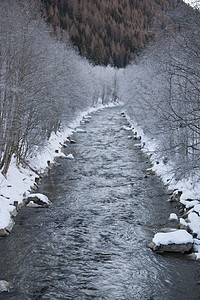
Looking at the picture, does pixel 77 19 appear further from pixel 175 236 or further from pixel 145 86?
pixel 175 236

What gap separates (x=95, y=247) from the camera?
9.00m

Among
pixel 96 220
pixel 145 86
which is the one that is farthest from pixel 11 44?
pixel 145 86

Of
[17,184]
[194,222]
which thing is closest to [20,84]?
[17,184]

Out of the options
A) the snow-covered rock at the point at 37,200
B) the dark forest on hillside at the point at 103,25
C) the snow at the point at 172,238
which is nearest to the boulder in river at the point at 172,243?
the snow at the point at 172,238

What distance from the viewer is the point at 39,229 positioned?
10.1 meters

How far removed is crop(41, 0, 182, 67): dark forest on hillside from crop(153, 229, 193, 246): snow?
7095 cm

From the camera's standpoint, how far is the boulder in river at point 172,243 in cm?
882

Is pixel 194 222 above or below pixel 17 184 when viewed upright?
above

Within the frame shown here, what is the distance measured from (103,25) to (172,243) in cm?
14489

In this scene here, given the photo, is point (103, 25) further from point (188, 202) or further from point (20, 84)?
point (188, 202)

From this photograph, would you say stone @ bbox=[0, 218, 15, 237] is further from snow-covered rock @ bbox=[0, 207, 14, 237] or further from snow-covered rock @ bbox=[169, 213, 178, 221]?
snow-covered rock @ bbox=[169, 213, 178, 221]

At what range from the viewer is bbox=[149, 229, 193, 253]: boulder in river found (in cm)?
882

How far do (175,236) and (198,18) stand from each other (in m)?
5.81

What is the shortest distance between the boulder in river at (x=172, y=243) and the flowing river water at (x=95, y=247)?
238 mm
